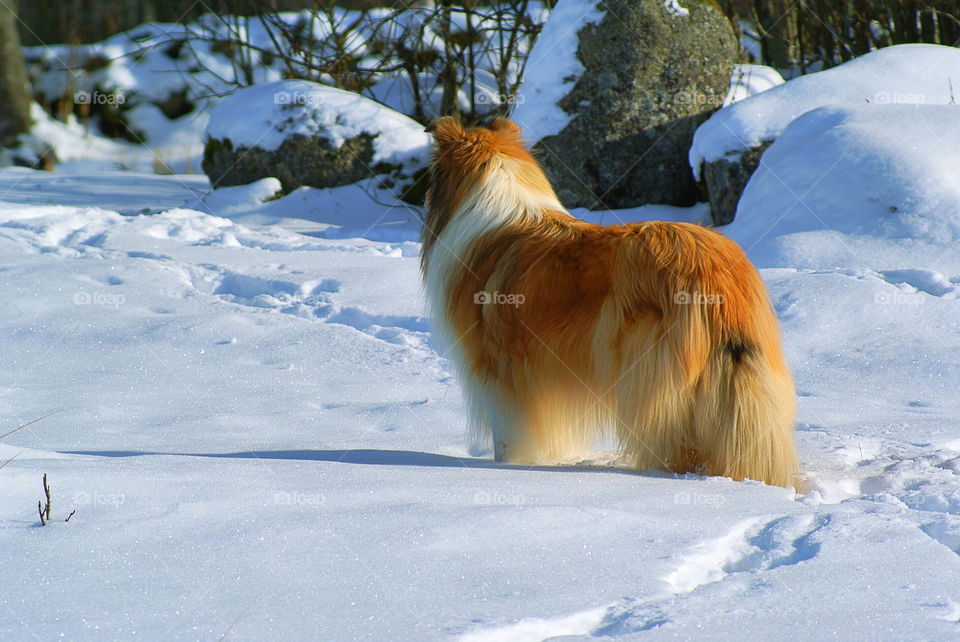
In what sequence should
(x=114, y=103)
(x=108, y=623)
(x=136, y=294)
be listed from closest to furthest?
(x=108, y=623) < (x=136, y=294) < (x=114, y=103)

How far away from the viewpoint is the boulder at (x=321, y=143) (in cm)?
927

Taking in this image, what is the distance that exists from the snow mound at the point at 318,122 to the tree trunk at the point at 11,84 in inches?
182

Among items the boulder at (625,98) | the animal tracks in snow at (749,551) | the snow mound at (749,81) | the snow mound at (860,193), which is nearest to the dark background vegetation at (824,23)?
the snow mound at (749,81)

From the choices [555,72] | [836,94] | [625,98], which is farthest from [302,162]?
[836,94]

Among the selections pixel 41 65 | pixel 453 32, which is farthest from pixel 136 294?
pixel 41 65

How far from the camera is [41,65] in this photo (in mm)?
14750

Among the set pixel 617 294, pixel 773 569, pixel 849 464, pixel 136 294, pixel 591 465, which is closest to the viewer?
pixel 773 569

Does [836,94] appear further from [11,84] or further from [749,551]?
[11,84]

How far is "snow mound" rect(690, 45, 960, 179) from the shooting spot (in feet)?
24.8

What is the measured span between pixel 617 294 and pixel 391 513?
122 centimetres

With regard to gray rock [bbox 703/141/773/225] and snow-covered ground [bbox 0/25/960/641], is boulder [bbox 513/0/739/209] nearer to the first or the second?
snow-covered ground [bbox 0/25/960/641]

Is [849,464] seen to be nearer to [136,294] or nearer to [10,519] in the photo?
[10,519]

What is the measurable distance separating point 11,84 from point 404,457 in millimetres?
11646

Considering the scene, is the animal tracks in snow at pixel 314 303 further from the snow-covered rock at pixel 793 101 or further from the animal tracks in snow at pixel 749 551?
the snow-covered rock at pixel 793 101
